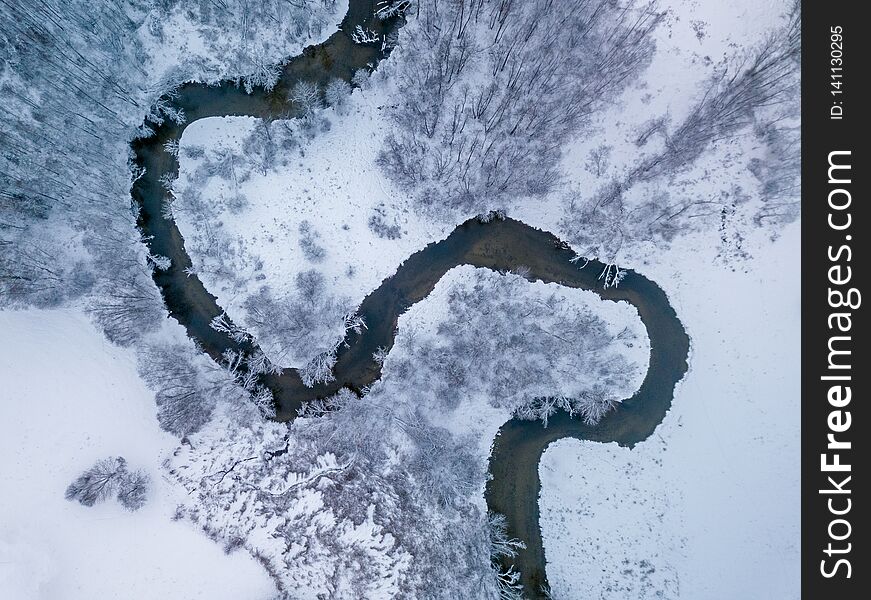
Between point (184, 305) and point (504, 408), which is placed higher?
point (184, 305)

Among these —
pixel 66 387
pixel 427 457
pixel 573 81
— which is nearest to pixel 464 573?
pixel 427 457

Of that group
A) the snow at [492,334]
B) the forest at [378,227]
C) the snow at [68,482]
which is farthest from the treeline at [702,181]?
the snow at [68,482]

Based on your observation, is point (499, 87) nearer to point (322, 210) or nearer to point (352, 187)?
point (352, 187)

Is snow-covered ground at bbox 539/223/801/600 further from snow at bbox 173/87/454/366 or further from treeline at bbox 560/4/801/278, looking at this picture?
snow at bbox 173/87/454/366

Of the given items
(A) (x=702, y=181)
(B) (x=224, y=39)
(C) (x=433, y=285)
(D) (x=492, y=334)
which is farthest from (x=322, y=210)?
(A) (x=702, y=181)

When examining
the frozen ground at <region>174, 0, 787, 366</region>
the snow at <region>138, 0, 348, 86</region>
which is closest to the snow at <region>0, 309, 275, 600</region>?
the frozen ground at <region>174, 0, 787, 366</region>

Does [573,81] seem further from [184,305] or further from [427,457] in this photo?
[184,305]
